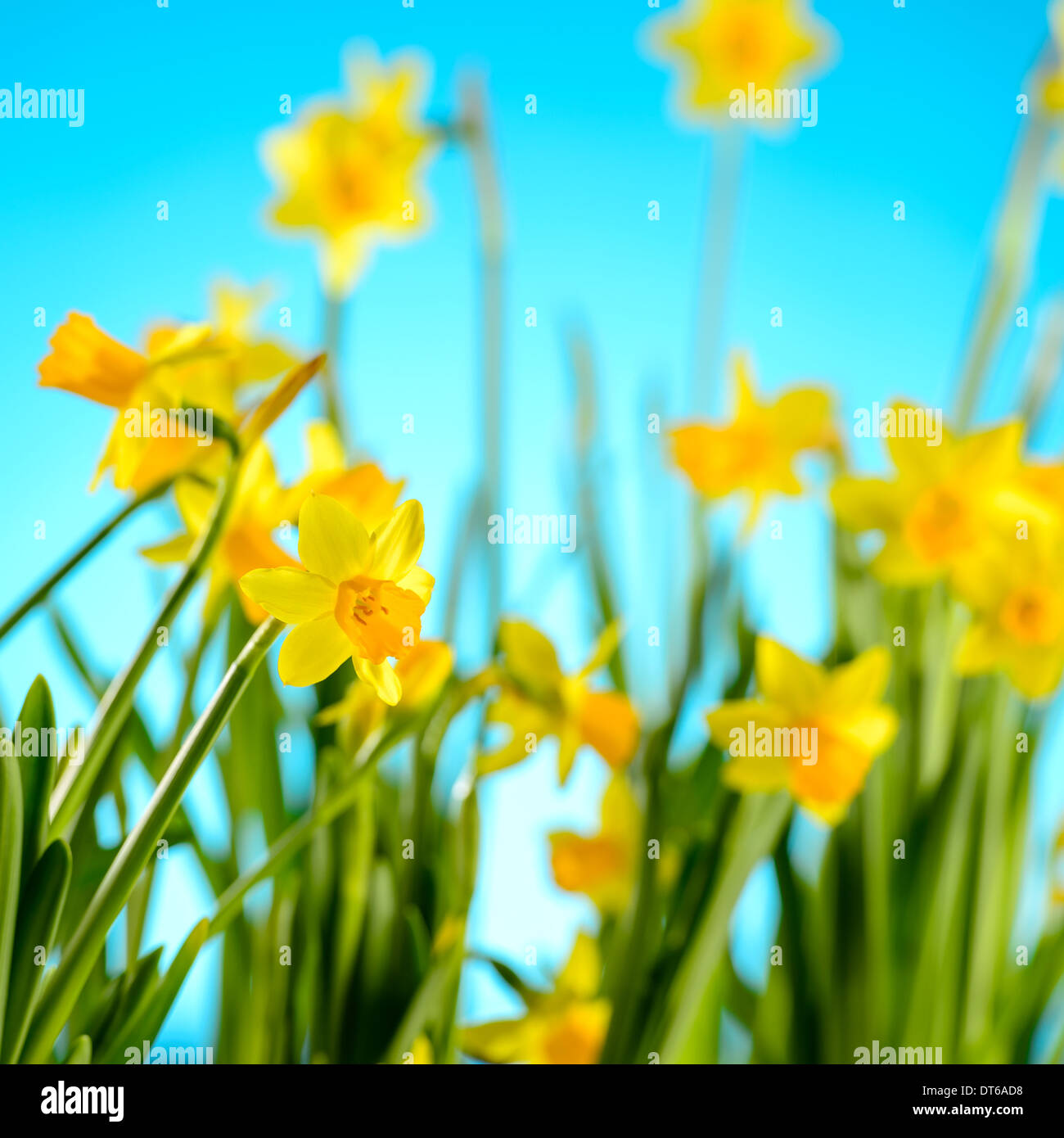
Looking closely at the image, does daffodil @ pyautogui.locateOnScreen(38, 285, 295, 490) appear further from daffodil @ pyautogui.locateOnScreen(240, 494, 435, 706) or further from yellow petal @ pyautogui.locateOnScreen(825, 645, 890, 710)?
yellow petal @ pyautogui.locateOnScreen(825, 645, 890, 710)

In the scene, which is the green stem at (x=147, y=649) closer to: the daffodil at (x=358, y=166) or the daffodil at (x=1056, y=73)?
the daffodil at (x=358, y=166)

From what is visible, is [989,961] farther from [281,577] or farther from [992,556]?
[281,577]

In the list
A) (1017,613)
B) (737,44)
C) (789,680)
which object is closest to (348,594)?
(789,680)

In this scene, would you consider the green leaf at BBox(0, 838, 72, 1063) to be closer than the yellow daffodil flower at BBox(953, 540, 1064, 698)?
Yes

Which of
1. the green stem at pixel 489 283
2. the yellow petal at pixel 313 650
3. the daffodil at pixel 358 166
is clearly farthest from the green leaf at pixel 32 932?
the daffodil at pixel 358 166

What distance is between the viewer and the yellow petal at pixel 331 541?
31 cm

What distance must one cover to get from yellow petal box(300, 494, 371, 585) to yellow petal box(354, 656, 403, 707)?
0.09ft

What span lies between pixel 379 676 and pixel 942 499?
0.46 metres

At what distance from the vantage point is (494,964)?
0.57 m

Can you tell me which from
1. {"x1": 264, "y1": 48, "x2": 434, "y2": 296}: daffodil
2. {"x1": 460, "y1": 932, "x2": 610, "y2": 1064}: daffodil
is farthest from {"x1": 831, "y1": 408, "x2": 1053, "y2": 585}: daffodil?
{"x1": 264, "y1": 48, "x2": 434, "y2": 296}: daffodil

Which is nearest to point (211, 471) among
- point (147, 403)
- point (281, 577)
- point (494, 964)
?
point (147, 403)

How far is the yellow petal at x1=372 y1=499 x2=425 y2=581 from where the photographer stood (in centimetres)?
31

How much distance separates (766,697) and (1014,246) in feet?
1.61

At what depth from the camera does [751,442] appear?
704mm
